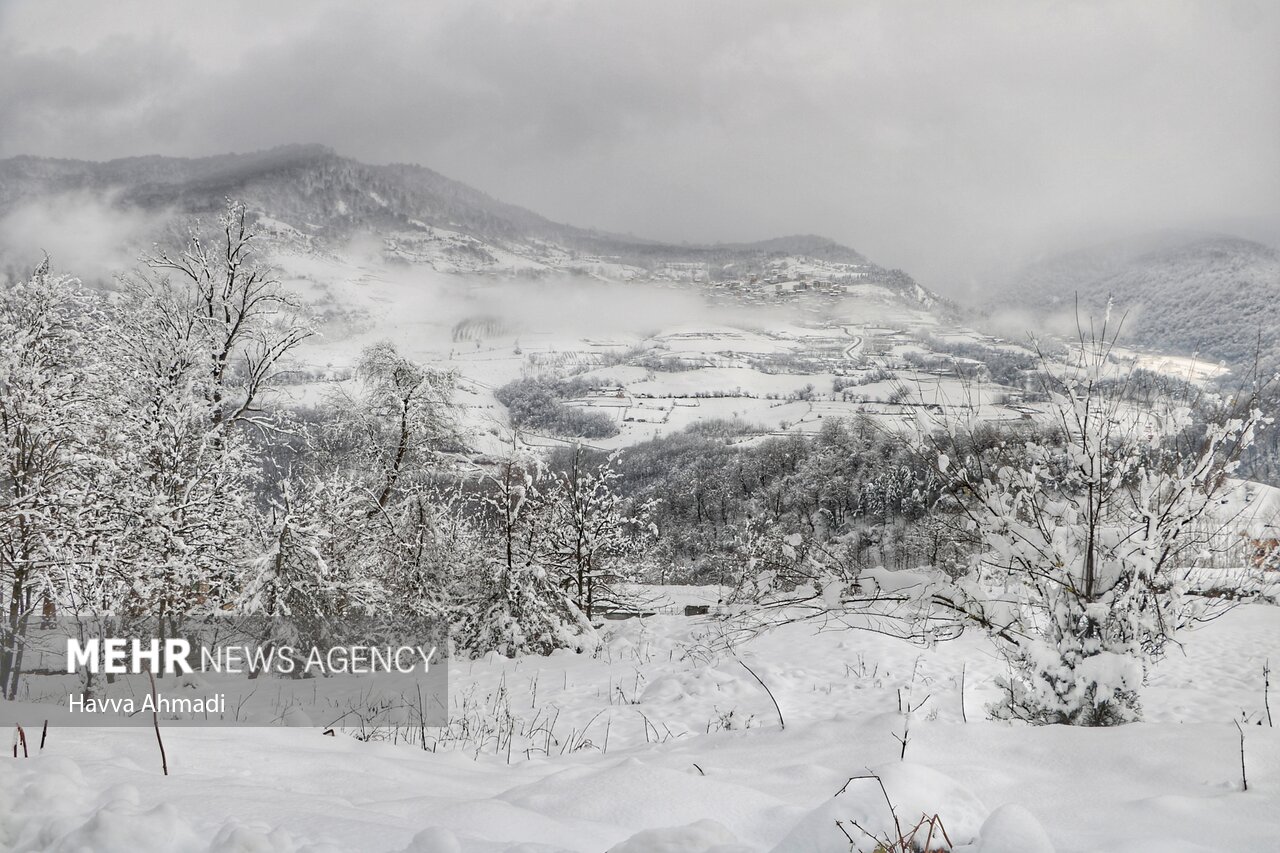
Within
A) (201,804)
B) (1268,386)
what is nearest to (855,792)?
(201,804)

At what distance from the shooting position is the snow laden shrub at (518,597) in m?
12.6

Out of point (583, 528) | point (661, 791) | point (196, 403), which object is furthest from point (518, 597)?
point (661, 791)

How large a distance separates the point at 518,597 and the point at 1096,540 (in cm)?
1038

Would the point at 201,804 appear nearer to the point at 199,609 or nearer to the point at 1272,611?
the point at 199,609

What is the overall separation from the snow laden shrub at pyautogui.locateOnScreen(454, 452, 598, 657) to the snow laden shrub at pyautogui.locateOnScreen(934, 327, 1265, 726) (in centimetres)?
927

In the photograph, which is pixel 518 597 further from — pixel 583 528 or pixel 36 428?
pixel 36 428

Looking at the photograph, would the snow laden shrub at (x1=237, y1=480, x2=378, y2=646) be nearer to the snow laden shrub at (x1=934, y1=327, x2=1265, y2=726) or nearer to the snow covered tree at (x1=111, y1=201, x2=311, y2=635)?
the snow covered tree at (x1=111, y1=201, x2=311, y2=635)

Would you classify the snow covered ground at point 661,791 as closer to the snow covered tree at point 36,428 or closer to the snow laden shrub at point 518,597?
the snow laden shrub at point 518,597

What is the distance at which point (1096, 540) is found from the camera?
4422mm

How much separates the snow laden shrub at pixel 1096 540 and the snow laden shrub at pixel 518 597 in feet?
30.4

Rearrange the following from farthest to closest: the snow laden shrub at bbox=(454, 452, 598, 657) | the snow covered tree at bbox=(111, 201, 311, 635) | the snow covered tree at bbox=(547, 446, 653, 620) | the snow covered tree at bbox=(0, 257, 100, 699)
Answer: the snow covered tree at bbox=(547, 446, 653, 620), the snow laden shrub at bbox=(454, 452, 598, 657), the snow covered tree at bbox=(111, 201, 311, 635), the snow covered tree at bbox=(0, 257, 100, 699)

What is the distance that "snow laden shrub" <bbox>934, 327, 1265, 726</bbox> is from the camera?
13.8 ft

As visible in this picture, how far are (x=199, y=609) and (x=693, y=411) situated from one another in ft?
380

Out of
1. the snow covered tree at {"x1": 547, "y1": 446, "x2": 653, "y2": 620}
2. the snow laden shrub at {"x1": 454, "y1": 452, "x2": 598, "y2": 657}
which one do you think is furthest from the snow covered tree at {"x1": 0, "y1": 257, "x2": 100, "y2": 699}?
the snow covered tree at {"x1": 547, "y1": 446, "x2": 653, "y2": 620}
